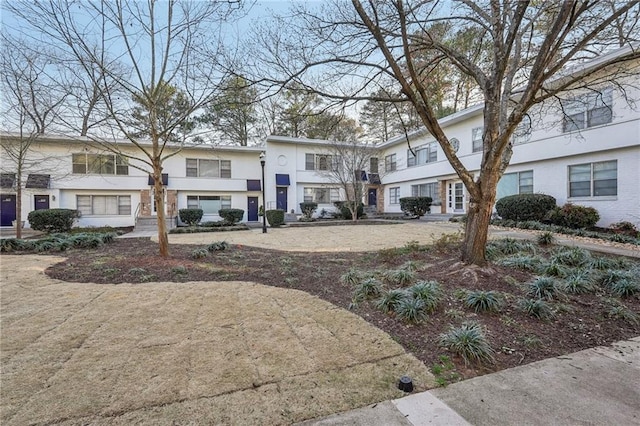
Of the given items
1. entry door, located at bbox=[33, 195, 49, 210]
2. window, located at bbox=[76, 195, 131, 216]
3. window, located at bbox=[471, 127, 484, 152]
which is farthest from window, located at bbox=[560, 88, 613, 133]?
entry door, located at bbox=[33, 195, 49, 210]

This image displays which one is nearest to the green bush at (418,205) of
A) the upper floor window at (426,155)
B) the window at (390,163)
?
the upper floor window at (426,155)

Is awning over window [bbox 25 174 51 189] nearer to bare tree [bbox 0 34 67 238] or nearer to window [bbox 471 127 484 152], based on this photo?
bare tree [bbox 0 34 67 238]

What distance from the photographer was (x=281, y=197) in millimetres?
20969

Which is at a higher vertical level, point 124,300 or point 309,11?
point 309,11

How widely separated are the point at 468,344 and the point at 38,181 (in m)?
21.4

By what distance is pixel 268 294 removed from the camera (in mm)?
4633

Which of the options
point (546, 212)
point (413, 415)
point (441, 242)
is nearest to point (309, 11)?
point (441, 242)

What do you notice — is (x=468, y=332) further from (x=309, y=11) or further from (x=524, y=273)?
(x=309, y=11)

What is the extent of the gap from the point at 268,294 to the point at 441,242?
464cm

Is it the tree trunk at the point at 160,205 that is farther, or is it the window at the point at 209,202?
the window at the point at 209,202

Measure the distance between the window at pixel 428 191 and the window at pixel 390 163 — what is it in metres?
2.52

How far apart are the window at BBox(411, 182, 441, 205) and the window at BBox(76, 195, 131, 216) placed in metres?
18.4

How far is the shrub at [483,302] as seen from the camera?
12.5 feet

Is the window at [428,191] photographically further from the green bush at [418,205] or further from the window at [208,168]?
the window at [208,168]
